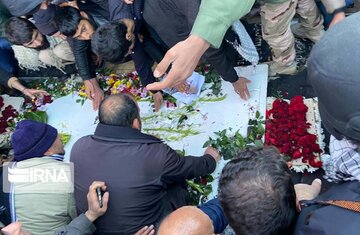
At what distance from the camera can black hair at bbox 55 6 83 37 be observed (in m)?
3.46

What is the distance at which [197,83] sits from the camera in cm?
372

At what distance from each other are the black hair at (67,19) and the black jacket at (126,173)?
1.08 m

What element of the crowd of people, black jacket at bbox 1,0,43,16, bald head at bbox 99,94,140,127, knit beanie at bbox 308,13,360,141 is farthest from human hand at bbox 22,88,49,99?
knit beanie at bbox 308,13,360,141

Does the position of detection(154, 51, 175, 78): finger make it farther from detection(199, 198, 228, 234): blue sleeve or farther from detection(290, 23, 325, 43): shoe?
detection(290, 23, 325, 43): shoe

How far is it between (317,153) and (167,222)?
1.44 meters

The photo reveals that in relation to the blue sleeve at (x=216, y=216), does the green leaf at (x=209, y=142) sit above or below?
below

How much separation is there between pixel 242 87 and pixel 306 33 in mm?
667

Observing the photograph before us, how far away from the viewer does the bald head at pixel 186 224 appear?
1.96 metres

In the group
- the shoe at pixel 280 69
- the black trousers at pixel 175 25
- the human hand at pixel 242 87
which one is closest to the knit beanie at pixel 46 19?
the black trousers at pixel 175 25

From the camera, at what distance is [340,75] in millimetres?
1260

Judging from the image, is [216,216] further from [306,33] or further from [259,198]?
[306,33]

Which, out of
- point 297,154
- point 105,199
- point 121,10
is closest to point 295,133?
point 297,154

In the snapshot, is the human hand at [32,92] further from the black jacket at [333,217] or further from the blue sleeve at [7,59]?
the black jacket at [333,217]

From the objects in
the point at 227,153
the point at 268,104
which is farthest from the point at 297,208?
the point at 268,104
